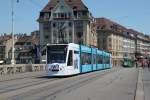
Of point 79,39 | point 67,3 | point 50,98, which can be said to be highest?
point 67,3

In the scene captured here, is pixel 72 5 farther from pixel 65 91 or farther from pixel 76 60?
pixel 65 91

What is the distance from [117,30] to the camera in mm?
171000

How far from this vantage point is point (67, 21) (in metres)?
126

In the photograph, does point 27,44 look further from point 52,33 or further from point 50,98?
point 50,98

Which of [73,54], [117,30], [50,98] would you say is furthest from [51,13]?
[50,98]

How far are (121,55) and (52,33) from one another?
183 ft

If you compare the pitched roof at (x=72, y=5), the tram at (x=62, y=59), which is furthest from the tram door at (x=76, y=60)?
the pitched roof at (x=72, y=5)

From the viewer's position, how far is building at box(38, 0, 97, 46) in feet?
414

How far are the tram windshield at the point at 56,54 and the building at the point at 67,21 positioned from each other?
3366 inches

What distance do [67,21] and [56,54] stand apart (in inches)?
3479

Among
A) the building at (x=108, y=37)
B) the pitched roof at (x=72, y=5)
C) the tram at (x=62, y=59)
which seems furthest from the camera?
the building at (x=108, y=37)

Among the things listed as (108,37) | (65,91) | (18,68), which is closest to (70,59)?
(65,91)

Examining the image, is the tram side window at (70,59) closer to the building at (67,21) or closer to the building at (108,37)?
the building at (67,21)

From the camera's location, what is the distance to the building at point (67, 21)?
126m
